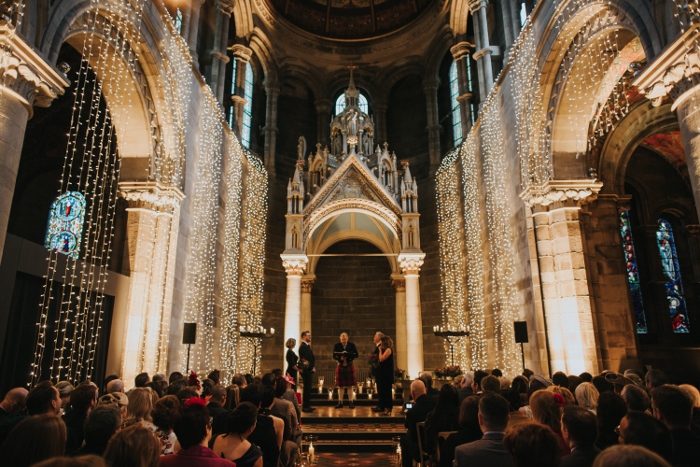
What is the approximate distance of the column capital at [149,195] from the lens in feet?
31.5

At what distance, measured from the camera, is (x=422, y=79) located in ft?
59.9

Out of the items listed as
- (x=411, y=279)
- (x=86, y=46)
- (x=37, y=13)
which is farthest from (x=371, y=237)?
(x=37, y=13)

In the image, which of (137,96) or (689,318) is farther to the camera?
(689,318)

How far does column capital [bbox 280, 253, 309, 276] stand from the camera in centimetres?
1421

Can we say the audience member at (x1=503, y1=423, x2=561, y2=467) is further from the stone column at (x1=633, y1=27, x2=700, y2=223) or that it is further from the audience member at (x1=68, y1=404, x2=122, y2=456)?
the stone column at (x1=633, y1=27, x2=700, y2=223)

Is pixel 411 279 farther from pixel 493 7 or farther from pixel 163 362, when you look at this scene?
pixel 493 7

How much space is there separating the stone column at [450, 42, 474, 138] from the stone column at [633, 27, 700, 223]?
923cm

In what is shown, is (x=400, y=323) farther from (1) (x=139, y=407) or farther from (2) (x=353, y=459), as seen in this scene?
(1) (x=139, y=407)

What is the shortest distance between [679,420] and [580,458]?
2.75 feet

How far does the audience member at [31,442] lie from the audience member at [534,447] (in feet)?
A: 6.82

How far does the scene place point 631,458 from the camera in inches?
58.5

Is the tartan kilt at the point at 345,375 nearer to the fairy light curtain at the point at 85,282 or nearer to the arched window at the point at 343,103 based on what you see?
the fairy light curtain at the point at 85,282

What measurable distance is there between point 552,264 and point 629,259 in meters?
5.91

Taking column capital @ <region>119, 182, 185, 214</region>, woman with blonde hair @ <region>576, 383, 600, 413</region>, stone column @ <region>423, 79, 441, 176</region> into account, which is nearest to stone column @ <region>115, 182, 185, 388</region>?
column capital @ <region>119, 182, 185, 214</region>
